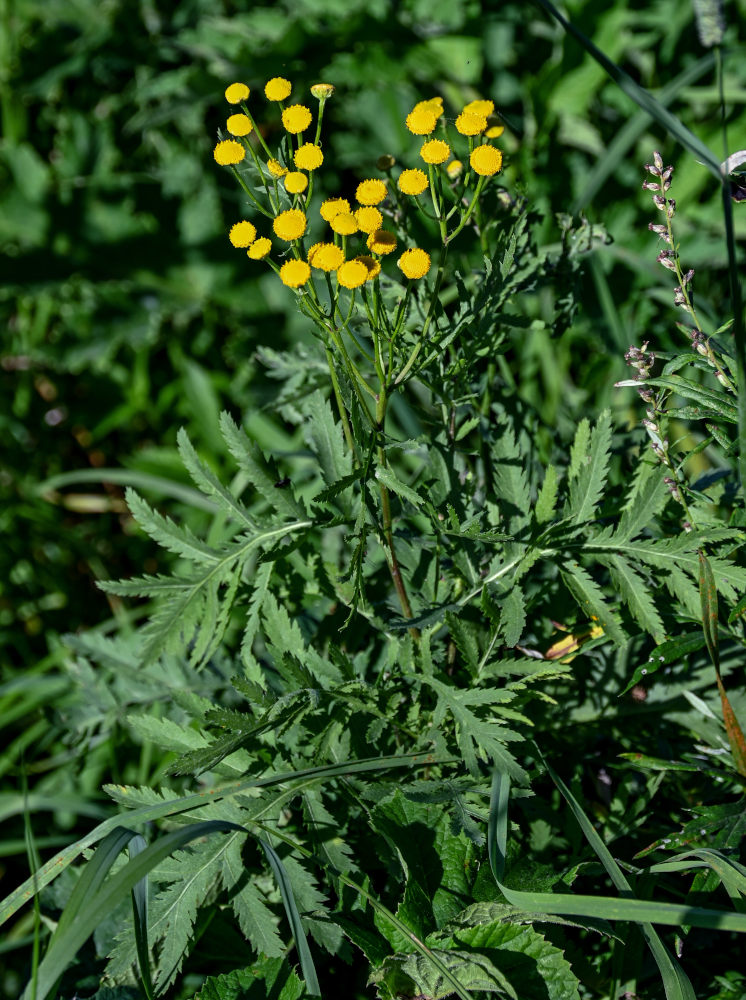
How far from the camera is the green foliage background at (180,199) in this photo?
3.08 metres

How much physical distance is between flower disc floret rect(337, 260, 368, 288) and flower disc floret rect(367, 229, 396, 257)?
7 cm

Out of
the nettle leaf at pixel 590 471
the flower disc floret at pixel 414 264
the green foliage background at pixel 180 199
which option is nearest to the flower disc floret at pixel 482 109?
the flower disc floret at pixel 414 264

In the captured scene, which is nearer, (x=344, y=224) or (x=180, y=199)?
(x=344, y=224)

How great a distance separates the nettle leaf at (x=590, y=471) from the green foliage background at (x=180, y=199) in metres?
1.35

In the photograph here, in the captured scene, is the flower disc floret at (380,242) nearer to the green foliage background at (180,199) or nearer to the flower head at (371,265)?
the flower head at (371,265)

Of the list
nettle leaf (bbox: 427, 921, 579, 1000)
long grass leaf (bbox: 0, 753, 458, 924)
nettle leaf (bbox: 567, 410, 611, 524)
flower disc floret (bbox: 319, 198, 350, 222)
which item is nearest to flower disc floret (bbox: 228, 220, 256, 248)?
flower disc floret (bbox: 319, 198, 350, 222)

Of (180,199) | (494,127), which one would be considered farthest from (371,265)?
(180,199)

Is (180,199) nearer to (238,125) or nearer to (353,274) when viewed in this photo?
(238,125)

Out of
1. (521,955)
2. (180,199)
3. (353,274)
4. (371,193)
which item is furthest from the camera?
(180,199)

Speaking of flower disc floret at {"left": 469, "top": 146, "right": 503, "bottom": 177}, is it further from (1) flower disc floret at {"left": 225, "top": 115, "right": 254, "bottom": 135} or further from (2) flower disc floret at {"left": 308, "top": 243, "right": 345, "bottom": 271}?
(1) flower disc floret at {"left": 225, "top": 115, "right": 254, "bottom": 135}

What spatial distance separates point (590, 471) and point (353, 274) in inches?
25.5

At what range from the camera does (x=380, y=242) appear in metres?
1.27

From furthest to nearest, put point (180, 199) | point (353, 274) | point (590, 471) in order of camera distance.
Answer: point (180, 199) < point (590, 471) < point (353, 274)

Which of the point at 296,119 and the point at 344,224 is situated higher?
the point at 296,119
